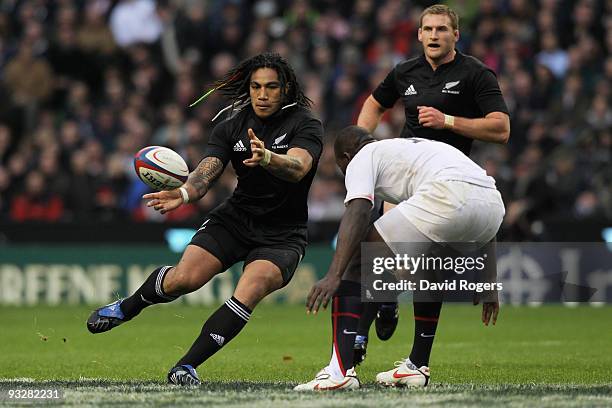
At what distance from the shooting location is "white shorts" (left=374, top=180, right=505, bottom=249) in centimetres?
775

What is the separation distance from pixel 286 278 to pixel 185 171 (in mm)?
977

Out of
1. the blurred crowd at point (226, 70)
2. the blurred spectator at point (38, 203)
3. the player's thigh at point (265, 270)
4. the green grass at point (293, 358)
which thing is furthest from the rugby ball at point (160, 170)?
the blurred spectator at point (38, 203)

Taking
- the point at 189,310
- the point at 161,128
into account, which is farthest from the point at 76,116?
the point at 189,310

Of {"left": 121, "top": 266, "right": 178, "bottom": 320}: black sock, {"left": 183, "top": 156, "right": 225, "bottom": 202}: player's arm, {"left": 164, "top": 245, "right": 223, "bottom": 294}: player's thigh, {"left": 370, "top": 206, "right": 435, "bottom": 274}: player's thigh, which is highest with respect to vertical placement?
{"left": 183, "top": 156, "right": 225, "bottom": 202}: player's arm

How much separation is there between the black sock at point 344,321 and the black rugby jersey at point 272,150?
107 cm

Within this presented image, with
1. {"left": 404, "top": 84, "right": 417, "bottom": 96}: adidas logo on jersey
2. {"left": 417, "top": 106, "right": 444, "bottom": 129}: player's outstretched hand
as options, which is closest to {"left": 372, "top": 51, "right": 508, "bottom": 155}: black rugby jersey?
{"left": 404, "top": 84, "right": 417, "bottom": 96}: adidas logo on jersey

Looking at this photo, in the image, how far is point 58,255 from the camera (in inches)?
662

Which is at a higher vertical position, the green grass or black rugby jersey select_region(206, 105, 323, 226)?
black rugby jersey select_region(206, 105, 323, 226)

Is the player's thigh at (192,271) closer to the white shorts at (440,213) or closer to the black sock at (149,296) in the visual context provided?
the black sock at (149,296)

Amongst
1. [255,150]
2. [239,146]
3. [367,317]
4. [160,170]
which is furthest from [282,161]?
[367,317]

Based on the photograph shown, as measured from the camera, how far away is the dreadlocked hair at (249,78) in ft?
28.3

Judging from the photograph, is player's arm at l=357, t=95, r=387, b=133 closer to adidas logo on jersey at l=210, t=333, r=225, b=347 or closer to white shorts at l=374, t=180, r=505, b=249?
white shorts at l=374, t=180, r=505, b=249

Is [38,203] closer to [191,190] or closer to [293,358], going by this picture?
[293,358]

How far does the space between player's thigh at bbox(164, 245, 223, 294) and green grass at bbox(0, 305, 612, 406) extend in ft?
2.12
